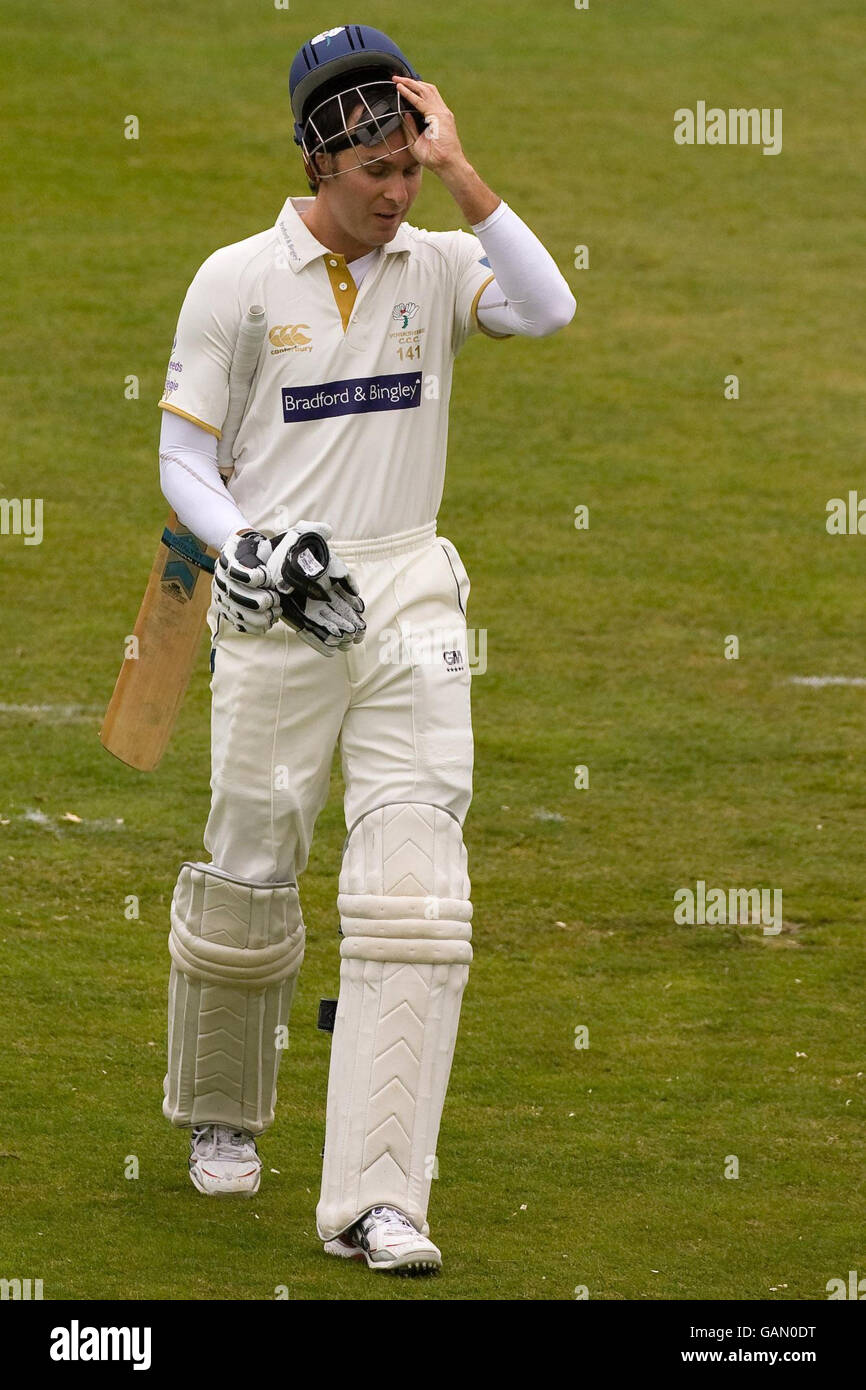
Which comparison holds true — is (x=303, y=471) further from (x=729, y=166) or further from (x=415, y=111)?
(x=729, y=166)

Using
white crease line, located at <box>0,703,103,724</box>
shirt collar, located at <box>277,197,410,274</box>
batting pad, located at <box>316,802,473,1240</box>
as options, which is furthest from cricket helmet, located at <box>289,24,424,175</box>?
white crease line, located at <box>0,703,103,724</box>

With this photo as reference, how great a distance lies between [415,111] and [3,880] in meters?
3.31

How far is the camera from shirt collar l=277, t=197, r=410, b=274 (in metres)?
5.02

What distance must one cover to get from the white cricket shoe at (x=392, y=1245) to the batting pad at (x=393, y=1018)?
0.03 m

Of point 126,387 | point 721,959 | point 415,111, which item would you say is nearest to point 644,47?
point 126,387

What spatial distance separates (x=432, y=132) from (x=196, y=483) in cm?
86

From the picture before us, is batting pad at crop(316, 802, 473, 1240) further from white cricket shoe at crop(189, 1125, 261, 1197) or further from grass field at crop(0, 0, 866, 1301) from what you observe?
white cricket shoe at crop(189, 1125, 261, 1197)

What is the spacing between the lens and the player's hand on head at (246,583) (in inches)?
185

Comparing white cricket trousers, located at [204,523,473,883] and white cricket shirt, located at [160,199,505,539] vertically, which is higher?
white cricket shirt, located at [160,199,505,539]

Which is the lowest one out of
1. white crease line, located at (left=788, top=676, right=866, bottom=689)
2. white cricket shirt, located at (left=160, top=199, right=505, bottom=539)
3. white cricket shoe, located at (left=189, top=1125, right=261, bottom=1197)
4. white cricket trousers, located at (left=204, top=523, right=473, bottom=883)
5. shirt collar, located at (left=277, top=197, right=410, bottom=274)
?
white cricket shoe, located at (left=189, top=1125, right=261, bottom=1197)

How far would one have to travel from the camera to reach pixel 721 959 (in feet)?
23.0

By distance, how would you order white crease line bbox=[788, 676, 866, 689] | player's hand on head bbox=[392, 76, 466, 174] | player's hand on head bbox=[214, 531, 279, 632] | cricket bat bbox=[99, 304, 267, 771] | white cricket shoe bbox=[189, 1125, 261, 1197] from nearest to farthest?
player's hand on head bbox=[214, 531, 279, 632]
player's hand on head bbox=[392, 76, 466, 174]
white cricket shoe bbox=[189, 1125, 261, 1197]
cricket bat bbox=[99, 304, 267, 771]
white crease line bbox=[788, 676, 866, 689]

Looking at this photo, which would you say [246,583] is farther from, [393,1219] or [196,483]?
[393,1219]

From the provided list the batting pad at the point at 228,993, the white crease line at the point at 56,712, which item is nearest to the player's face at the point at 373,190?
the batting pad at the point at 228,993
